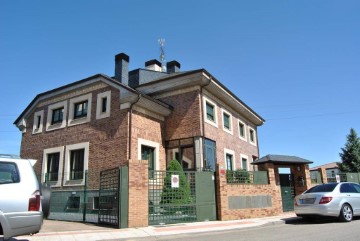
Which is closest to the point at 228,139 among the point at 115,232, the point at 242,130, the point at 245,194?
the point at 242,130

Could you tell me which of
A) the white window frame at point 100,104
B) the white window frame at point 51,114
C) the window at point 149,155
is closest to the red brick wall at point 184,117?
the window at point 149,155

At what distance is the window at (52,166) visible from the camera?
17.9 meters

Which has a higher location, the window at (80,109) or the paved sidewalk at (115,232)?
the window at (80,109)

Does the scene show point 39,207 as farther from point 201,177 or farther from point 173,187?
point 201,177

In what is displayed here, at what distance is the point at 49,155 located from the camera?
1894 centimetres

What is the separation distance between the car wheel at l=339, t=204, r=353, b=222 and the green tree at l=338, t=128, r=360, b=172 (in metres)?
30.0

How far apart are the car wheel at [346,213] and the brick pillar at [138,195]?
22.8 ft

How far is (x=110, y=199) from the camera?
10711 mm

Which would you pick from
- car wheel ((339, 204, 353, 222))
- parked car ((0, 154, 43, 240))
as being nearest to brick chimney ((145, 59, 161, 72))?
car wheel ((339, 204, 353, 222))

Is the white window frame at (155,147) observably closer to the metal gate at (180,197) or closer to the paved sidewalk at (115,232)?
the metal gate at (180,197)

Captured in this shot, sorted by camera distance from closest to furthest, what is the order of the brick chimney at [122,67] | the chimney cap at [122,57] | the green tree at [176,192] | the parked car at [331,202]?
1. the parked car at [331,202]
2. the green tree at [176,192]
3. the brick chimney at [122,67]
4. the chimney cap at [122,57]

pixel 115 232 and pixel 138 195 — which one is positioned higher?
pixel 138 195

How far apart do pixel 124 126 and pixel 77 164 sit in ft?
13.9

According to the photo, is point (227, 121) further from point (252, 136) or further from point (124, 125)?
point (124, 125)
